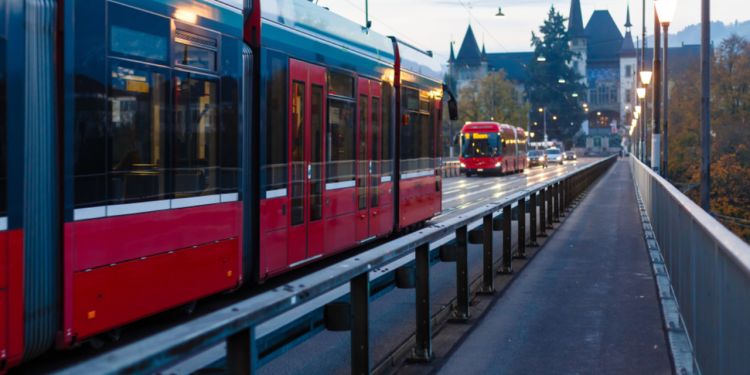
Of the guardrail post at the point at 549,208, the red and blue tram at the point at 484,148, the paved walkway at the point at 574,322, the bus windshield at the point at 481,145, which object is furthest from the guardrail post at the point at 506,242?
the bus windshield at the point at 481,145

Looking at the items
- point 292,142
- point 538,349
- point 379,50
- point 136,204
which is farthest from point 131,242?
point 379,50

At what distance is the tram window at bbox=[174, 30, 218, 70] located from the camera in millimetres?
9461

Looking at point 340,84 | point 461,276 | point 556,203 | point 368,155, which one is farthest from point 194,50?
point 556,203

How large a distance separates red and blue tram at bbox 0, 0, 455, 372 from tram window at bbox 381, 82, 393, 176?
68.5 inches

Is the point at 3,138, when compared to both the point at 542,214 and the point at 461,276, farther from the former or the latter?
the point at 542,214

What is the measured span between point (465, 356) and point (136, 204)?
283 centimetres

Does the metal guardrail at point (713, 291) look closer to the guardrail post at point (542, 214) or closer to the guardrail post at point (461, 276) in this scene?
the guardrail post at point (461, 276)

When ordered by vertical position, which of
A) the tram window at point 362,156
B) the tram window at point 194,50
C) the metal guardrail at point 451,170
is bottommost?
the metal guardrail at point 451,170

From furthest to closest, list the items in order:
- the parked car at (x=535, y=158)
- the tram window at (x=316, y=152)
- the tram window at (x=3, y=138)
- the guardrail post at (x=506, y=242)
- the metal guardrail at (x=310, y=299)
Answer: the parked car at (x=535, y=158) < the guardrail post at (x=506, y=242) < the tram window at (x=316, y=152) < the tram window at (x=3, y=138) < the metal guardrail at (x=310, y=299)

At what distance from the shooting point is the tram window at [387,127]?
55.5 ft

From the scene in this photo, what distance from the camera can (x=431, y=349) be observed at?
8641 mm

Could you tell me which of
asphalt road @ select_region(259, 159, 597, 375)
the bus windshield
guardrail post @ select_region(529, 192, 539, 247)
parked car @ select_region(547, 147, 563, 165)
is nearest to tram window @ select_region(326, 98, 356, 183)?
asphalt road @ select_region(259, 159, 597, 375)

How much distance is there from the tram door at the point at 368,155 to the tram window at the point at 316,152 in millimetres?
1851

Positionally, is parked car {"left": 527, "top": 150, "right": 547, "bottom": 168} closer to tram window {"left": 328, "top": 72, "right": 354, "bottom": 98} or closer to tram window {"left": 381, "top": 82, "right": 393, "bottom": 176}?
tram window {"left": 381, "top": 82, "right": 393, "bottom": 176}
